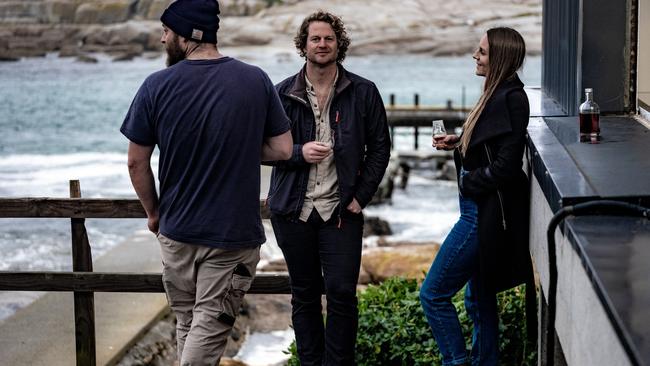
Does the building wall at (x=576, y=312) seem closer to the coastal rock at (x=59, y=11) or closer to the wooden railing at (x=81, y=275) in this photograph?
the wooden railing at (x=81, y=275)

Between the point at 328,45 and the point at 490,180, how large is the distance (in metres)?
0.93

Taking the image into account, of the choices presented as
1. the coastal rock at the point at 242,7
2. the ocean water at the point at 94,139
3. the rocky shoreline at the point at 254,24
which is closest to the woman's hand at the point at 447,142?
the ocean water at the point at 94,139

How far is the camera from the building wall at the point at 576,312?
2590 mm

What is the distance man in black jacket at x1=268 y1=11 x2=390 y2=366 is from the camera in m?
4.92

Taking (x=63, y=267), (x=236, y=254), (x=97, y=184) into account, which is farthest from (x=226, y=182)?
(x=97, y=184)

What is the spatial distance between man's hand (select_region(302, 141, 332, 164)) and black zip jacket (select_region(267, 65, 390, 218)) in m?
0.04

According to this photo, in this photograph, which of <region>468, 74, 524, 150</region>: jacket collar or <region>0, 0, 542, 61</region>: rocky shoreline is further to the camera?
<region>0, 0, 542, 61</region>: rocky shoreline

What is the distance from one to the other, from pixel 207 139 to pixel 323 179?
2.99 feet

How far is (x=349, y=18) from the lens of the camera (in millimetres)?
104688

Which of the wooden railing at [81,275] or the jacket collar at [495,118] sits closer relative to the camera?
the jacket collar at [495,118]

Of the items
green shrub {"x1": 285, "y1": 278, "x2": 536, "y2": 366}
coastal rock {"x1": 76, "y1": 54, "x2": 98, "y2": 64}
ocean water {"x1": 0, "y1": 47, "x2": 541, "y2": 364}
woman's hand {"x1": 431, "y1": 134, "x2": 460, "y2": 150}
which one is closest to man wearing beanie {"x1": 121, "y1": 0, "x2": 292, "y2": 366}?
woman's hand {"x1": 431, "y1": 134, "x2": 460, "y2": 150}

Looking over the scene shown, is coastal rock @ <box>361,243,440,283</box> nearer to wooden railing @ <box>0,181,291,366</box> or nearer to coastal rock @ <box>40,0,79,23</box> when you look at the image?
wooden railing @ <box>0,181,291,366</box>

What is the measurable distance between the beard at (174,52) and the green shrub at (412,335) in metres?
2.10

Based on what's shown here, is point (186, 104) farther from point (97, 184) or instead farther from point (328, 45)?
point (97, 184)
